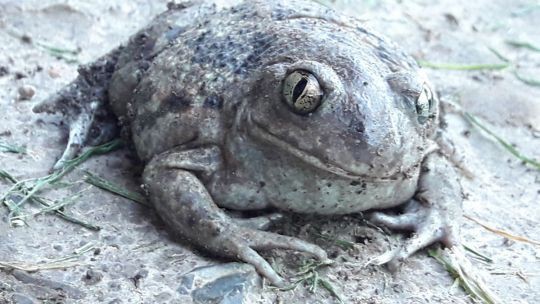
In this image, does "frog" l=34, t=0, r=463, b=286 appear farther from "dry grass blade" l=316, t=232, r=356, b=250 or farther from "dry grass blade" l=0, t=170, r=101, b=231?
"dry grass blade" l=0, t=170, r=101, b=231

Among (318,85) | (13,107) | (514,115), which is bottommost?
(514,115)

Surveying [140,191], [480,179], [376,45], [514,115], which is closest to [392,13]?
[514,115]

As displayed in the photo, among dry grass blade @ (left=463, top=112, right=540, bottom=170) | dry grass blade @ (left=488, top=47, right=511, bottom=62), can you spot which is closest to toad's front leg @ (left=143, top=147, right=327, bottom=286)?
dry grass blade @ (left=463, top=112, right=540, bottom=170)

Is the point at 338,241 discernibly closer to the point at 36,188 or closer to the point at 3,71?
the point at 36,188

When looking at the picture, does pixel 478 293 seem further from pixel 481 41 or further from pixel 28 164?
pixel 481 41

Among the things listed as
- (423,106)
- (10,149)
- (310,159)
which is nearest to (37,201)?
(10,149)

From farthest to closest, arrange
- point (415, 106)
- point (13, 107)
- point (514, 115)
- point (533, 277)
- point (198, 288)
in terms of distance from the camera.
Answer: point (514, 115)
point (13, 107)
point (533, 277)
point (415, 106)
point (198, 288)

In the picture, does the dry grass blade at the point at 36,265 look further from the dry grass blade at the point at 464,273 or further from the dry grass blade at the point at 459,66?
the dry grass blade at the point at 459,66
